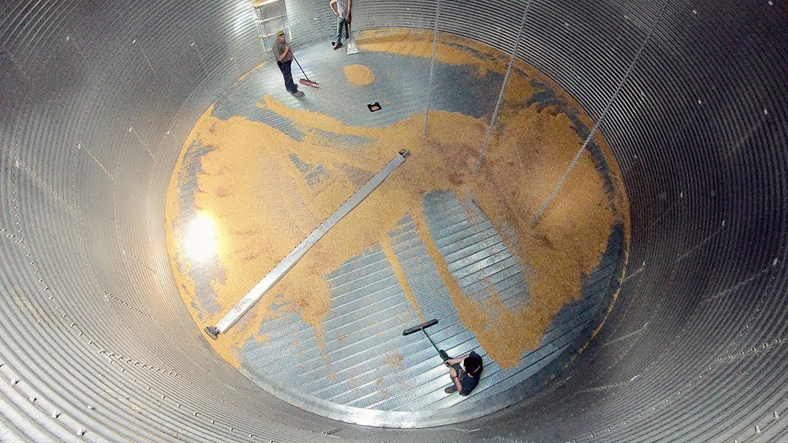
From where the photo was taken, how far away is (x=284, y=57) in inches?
272

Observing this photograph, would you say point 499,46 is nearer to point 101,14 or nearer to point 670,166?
point 670,166

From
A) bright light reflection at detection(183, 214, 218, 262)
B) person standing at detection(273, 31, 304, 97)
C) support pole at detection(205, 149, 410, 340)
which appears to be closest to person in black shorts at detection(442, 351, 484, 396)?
support pole at detection(205, 149, 410, 340)

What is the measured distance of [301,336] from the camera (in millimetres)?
5426

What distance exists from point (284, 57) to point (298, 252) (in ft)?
9.77

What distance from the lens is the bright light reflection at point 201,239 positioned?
19.5 feet

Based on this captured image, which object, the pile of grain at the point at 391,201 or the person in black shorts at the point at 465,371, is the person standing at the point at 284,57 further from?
the person in black shorts at the point at 465,371

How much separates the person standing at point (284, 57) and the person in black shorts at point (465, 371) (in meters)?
4.74

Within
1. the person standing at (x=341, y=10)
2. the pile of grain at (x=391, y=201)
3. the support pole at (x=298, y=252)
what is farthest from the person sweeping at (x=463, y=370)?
the person standing at (x=341, y=10)

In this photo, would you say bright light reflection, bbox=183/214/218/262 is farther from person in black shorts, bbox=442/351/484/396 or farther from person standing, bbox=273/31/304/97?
person in black shorts, bbox=442/351/484/396

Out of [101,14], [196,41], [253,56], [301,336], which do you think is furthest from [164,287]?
[253,56]

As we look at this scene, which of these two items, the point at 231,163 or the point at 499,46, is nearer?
the point at 231,163

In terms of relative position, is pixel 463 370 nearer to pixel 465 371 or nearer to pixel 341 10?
pixel 465 371

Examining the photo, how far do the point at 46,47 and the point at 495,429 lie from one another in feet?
18.8

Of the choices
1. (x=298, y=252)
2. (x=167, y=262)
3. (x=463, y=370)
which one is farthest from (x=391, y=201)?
(x=167, y=262)
